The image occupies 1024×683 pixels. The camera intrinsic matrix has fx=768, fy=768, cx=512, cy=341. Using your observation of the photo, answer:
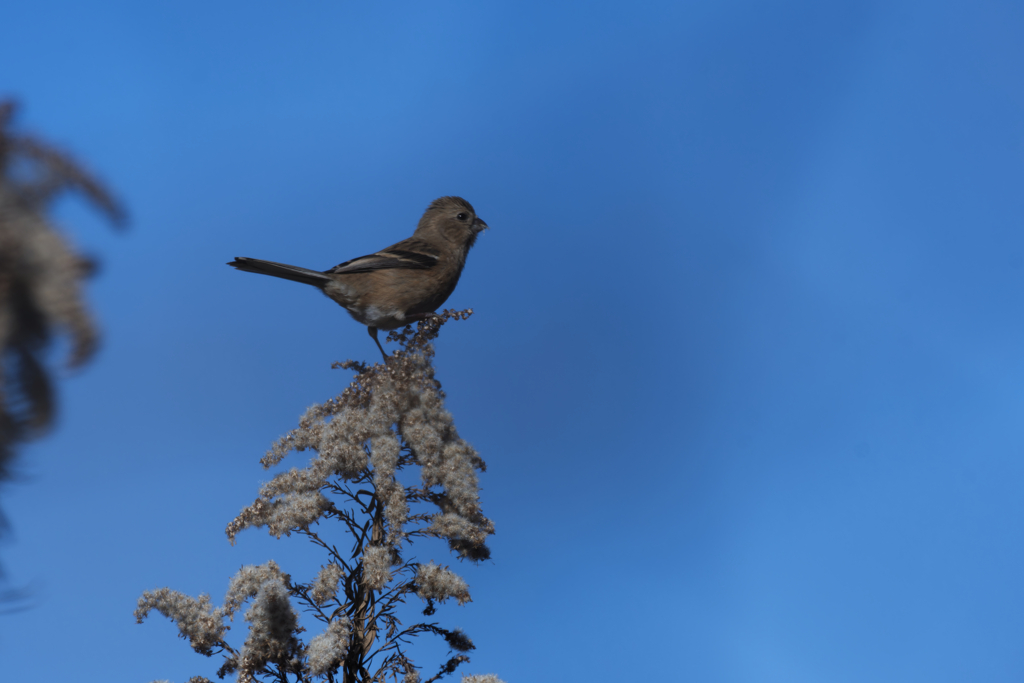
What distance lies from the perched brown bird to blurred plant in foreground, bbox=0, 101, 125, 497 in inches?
216

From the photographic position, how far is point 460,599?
582cm

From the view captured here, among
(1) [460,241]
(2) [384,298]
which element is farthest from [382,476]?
(1) [460,241]

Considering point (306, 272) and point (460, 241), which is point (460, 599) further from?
point (460, 241)

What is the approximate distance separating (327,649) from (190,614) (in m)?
1.08

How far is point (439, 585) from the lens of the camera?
5.75m

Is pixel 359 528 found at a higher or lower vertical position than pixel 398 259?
lower

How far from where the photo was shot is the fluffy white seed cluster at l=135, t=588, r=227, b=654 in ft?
17.7

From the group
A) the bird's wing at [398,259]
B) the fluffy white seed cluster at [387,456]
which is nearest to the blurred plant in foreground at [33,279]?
the fluffy white seed cluster at [387,456]

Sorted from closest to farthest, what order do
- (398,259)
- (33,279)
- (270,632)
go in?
(33,279), (270,632), (398,259)

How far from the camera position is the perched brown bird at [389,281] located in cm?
878

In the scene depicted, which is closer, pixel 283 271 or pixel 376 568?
pixel 376 568

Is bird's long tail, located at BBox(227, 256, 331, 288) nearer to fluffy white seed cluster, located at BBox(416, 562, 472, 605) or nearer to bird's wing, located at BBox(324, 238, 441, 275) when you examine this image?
bird's wing, located at BBox(324, 238, 441, 275)

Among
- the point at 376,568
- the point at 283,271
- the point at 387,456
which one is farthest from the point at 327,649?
the point at 283,271

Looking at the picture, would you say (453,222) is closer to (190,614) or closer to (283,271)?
(283,271)
